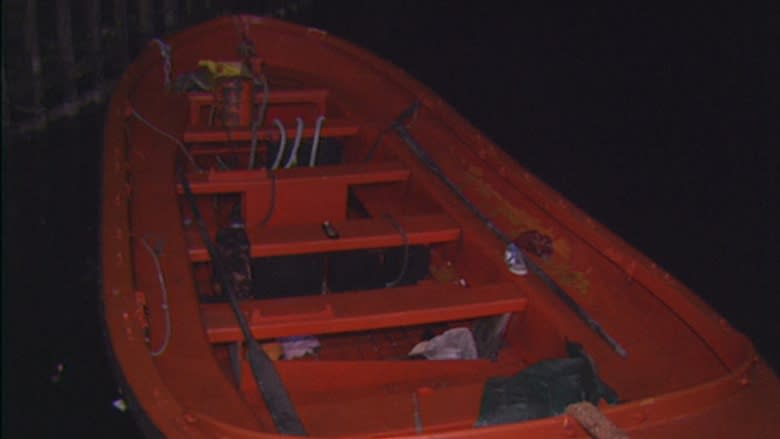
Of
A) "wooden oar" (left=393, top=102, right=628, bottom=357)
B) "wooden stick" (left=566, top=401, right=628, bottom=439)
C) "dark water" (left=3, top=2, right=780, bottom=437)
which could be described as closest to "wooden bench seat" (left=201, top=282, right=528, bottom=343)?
"wooden oar" (left=393, top=102, right=628, bottom=357)

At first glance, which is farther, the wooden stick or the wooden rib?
the wooden rib

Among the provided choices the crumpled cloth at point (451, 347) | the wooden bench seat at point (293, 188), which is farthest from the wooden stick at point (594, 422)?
the wooden bench seat at point (293, 188)

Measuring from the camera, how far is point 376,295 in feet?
7.49

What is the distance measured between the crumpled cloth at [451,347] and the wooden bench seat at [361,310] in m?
0.16

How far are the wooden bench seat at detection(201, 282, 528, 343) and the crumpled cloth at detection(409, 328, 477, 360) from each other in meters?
0.16

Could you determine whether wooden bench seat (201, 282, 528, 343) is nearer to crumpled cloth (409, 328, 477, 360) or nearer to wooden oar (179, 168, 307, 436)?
wooden oar (179, 168, 307, 436)

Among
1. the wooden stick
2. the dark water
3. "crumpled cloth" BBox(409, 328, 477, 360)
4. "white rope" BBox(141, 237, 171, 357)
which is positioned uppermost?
the wooden stick

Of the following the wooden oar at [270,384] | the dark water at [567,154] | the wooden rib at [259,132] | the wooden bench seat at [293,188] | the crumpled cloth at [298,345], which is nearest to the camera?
the wooden oar at [270,384]

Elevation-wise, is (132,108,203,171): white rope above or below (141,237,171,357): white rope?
above

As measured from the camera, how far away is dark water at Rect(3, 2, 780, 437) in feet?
11.5

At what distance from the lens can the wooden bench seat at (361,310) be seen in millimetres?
2098

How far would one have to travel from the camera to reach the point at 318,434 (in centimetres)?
183

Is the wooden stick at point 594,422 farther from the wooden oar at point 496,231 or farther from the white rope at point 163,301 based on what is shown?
the white rope at point 163,301

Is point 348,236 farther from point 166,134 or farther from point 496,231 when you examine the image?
point 166,134
